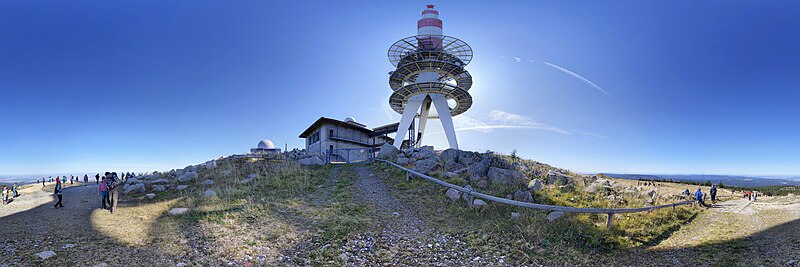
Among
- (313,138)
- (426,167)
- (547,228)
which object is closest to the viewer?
(547,228)

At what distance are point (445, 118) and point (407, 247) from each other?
1073 inches

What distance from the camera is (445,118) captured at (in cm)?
3475

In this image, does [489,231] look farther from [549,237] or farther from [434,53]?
[434,53]

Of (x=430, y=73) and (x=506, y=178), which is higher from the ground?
(x=430, y=73)

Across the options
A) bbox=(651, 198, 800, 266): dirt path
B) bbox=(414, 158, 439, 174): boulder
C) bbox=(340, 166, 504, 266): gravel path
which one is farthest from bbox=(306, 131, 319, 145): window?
bbox=(651, 198, 800, 266): dirt path

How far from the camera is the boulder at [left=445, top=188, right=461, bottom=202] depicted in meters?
12.2

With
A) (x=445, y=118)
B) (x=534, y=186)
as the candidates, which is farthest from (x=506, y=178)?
(x=445, y=118)

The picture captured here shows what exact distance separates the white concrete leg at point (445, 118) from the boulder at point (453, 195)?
847 inches

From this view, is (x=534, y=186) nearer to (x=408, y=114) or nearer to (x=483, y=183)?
(x=483, y=183)

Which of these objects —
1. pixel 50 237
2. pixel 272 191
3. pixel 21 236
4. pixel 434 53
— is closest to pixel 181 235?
pixel 50 237

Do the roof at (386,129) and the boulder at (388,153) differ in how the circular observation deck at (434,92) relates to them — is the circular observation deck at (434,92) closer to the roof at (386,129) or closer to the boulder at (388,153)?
the roof at (386,129)

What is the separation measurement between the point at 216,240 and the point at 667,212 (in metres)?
15.1

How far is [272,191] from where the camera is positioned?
1522cm

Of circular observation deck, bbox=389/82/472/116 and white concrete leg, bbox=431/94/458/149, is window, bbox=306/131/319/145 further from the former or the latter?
white concrete leg, bbox=431/94/458/149
